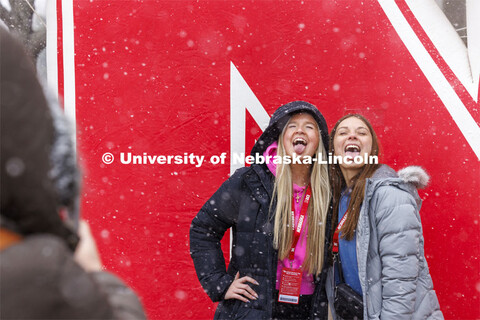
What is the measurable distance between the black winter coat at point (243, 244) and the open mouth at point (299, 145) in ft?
0.72

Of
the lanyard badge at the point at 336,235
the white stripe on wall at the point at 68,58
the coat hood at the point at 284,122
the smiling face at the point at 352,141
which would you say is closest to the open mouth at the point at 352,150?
the smiling face at the point at 352,141

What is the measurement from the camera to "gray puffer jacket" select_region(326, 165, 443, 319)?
7.04 ft

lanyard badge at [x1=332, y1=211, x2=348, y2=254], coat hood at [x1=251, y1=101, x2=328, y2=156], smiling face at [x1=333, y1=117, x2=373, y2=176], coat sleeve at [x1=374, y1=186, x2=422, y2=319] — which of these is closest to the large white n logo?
coat hood at [x1=251, y1=101, x2=328, y2=156]

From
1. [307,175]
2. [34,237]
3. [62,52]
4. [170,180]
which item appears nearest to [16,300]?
[34,237]

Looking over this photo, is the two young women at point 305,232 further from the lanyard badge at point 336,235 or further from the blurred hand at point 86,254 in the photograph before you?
the blurred hand at point 86,254

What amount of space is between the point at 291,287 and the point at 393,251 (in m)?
0.59

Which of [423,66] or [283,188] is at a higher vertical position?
[423,66]

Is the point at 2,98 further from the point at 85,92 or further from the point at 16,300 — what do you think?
the point at 85,92

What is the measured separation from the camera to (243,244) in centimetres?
244

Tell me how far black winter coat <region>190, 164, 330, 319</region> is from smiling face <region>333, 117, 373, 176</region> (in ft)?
1.28

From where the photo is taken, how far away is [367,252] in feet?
7.34

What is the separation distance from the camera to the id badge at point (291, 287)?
2.35m

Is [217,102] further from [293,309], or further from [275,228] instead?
[293,309]

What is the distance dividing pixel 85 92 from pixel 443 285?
2949 millimetres
